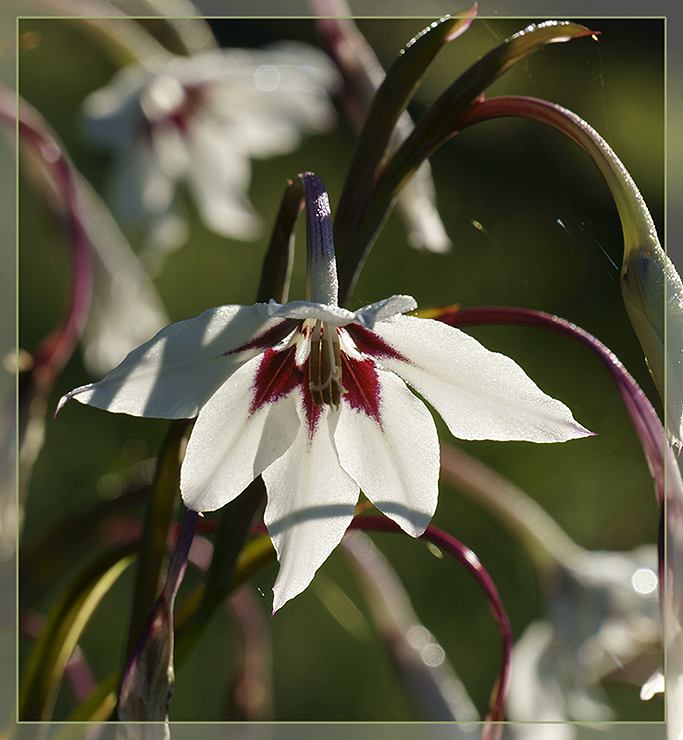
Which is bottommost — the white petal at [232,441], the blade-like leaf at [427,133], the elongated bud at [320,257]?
the white petal at [232,441]

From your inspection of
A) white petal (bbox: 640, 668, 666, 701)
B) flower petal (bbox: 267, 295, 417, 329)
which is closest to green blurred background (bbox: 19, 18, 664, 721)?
white petal (bbox: 640, 668, 666, 701)

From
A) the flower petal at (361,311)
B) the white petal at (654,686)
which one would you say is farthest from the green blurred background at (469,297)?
the flower petal at (361,311)

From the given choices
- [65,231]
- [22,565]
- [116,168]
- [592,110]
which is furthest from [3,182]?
[592,110]

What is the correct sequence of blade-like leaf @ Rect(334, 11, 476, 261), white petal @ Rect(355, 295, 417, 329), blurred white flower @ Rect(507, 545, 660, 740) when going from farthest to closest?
blurred white flower @ Rect(507, 545, 660, 740) → blade-like leaf @ Rect(334, 11, 476, 261) → white petal @ Rect(355, 295, 417, 329)

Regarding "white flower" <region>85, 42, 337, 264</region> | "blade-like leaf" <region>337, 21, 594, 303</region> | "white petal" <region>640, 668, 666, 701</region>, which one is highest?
"white flower" <region>85, 42, 337, 264</region>

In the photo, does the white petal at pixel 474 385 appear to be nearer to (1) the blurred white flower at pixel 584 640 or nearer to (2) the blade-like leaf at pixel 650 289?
(2) the blade-like leaf at pixel 650 289

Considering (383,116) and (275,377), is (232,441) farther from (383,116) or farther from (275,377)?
(383,116)

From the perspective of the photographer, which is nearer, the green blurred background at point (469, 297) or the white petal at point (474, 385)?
the white petal at point (474, 385)

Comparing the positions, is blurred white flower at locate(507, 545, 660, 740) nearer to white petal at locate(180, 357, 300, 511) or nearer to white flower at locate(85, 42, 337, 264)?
white petal at locate(180, 357, 300, 511)
